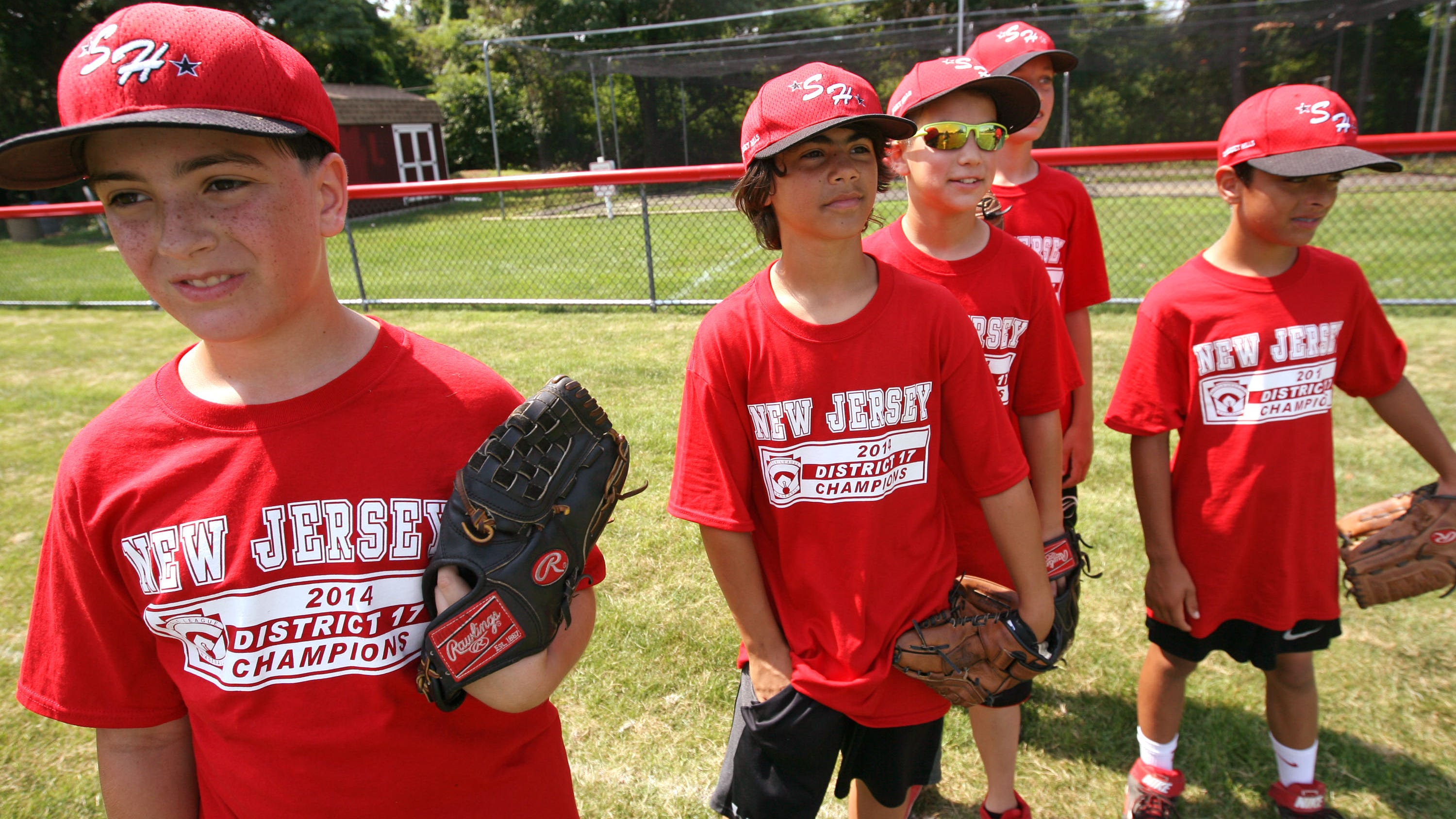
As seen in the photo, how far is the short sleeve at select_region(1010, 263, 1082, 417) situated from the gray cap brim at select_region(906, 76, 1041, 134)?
471 millimetres

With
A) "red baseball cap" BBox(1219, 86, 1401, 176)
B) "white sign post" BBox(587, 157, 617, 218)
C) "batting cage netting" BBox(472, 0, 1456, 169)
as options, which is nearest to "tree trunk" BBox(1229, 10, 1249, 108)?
"batting cage netting" BBox(472, 0, 1456, 169)

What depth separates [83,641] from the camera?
138cm

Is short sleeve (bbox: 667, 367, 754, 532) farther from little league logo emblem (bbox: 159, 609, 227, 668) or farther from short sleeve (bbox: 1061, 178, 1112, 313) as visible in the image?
short sleeve (bbox: 1061, 178, 1112, 313)

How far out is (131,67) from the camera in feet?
3.81

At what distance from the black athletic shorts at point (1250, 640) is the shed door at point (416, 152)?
1019 inches

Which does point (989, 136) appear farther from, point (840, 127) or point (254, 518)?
point (254, 518)

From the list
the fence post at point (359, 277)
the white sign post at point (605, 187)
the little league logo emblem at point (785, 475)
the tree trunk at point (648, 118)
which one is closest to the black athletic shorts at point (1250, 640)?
the little league logo emblem at point (785, 475)

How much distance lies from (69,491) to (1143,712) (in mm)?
2818

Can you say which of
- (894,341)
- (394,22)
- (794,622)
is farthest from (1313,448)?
(394,22)

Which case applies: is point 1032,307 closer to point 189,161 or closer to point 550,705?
point 550,705

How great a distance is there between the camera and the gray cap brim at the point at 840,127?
1853 millimetres

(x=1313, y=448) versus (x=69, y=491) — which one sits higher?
(x=69, y=491)

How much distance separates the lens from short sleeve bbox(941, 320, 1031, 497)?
6.33 ft

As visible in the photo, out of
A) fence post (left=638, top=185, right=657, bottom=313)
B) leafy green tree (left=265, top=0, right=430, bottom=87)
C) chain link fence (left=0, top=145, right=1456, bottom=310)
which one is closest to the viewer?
fence post (left=638, top=185, right=657, bottom=313)
